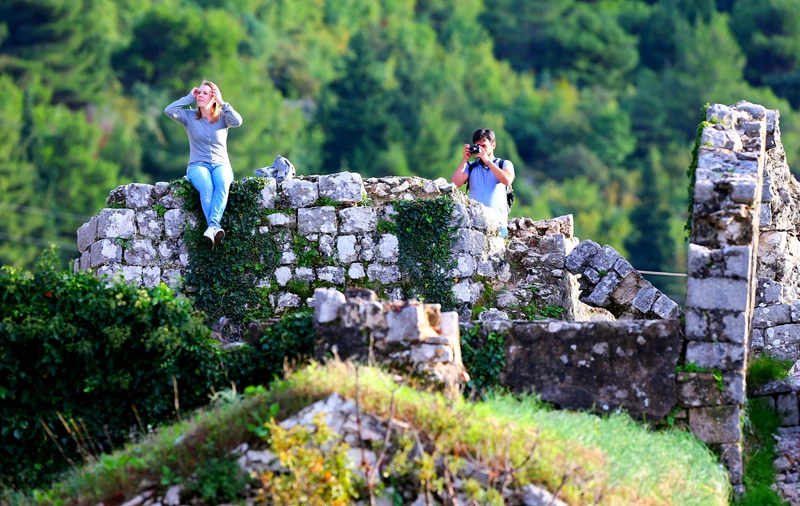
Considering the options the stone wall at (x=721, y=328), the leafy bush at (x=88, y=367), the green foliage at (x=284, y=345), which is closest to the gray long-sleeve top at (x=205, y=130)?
the leafy bush at (x=88, y=367)

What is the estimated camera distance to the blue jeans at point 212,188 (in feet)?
55.5

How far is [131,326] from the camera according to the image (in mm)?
13883

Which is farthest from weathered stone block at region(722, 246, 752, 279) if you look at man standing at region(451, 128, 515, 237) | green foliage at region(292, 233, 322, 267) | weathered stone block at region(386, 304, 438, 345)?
green foliage at region(292, 233, 322, 267)

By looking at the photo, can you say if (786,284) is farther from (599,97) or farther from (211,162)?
(599,97)

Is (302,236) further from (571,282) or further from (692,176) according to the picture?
(692,176)

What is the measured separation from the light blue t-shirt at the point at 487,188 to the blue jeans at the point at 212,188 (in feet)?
9.47

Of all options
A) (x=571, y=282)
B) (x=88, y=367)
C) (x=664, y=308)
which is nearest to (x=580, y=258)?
(x=571, y=282)

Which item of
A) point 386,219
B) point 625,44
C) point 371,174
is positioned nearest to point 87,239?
point 386,219

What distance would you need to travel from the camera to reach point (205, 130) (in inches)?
682

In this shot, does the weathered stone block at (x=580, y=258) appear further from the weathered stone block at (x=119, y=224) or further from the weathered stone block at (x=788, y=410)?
the weathered stone block at (x=119, y=224)

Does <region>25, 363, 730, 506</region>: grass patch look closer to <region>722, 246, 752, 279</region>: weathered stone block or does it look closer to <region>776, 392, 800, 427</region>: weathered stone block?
<region>722, 246, 752, 279</region>: weathered stone block

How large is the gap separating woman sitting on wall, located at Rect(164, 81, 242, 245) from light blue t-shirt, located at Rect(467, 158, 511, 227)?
2839 millimetres

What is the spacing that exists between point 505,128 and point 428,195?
60.6 meters

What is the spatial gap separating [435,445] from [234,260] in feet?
19.3
